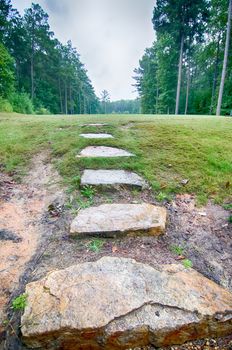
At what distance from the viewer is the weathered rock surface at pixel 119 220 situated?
179 cm

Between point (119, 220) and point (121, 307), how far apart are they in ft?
2.60

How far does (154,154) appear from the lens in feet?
10.7

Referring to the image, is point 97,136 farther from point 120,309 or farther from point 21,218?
point 120,309

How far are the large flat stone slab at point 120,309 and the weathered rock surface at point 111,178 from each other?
117 cm

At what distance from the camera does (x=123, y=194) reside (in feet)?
7.86

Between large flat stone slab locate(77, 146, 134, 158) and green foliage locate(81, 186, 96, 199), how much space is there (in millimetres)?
784

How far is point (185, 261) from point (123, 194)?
1002 millimetres

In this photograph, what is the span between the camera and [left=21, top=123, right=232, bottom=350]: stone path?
3.60 ft

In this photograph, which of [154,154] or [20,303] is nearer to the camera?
[20,303]

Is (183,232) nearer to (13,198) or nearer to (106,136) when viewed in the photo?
(13,198)

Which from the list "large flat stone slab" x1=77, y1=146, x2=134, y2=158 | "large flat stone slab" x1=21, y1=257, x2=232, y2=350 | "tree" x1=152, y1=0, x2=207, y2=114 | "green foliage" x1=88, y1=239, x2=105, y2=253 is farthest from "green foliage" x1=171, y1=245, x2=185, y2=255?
"tree" x1=152, y1=0, x2=207, y2=114

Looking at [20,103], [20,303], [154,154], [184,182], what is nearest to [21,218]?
[20,303]

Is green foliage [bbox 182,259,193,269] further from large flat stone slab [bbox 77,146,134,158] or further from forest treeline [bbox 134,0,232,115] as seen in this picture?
forest treeline [bbox 134,0,232,115]

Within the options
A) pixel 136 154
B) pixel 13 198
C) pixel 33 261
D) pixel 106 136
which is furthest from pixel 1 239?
pixel 106 136
